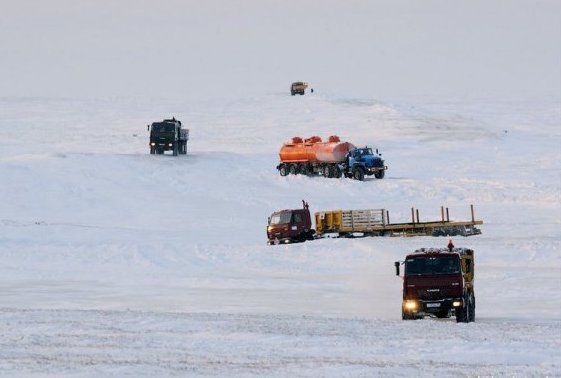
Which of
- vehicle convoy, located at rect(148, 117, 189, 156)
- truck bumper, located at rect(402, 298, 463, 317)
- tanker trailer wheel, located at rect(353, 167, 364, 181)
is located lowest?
truck bumper, located at rect(402, 298, 463, 317)

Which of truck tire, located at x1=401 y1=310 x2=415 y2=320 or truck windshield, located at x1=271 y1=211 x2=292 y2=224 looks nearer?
truck tire, located at x1=401 y1=310 x2=415 y2=320

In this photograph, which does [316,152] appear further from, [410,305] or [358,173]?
[410,305]

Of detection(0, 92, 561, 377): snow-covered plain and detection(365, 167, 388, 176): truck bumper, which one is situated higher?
detection(365, 167, 388, 176): truck bumper

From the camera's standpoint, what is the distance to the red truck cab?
48.3 meters

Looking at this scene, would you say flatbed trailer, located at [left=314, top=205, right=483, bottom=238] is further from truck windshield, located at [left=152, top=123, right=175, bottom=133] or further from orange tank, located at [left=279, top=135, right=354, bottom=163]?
truck windshield, located at [left=152, top=123, right=175, bottom=133]

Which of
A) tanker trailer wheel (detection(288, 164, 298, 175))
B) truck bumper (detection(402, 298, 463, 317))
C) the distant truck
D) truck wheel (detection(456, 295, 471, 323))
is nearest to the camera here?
truck wheel (detection(456, 295, 471, 323))

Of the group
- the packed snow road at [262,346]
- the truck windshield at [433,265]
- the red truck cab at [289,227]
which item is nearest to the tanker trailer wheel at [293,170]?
the red truck cab at [289,227]

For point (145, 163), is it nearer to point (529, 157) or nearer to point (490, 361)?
point (529, 157)

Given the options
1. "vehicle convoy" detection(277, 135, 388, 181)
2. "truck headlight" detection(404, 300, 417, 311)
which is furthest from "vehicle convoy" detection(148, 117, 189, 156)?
"truck headlight" detection(404, 300, 417, 311)

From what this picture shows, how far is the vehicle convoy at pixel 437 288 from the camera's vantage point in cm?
2684

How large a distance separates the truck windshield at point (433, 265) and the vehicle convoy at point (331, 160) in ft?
130

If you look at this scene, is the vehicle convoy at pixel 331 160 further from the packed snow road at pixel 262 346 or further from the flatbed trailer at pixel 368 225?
the packed snow road at pixel 262 346

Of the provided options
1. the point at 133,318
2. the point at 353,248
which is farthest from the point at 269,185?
the point at 133,318

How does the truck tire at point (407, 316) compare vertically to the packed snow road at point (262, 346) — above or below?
below
